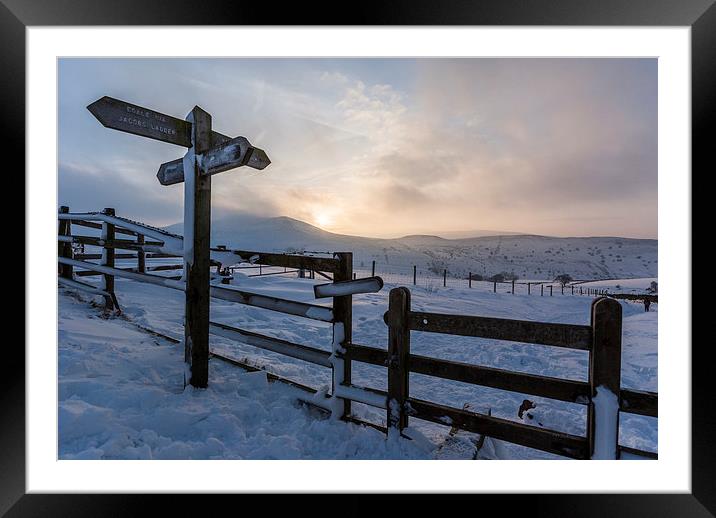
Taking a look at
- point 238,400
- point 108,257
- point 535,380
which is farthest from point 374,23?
point 108,257

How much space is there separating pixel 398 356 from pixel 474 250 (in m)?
38.4

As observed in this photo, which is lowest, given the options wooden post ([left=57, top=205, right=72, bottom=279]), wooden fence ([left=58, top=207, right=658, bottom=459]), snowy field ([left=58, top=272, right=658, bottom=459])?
snowy field ([left=58, top=272, right=658, bottom=459])

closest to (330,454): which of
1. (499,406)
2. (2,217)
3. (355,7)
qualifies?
(499,406)

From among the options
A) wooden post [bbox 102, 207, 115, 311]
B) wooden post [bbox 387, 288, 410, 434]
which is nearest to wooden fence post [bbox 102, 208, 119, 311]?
wooden post [bbox 102, 207, 115, 311]

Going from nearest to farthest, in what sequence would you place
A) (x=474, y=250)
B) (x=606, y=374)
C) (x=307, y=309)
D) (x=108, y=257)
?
1. (x=606, y=374)
2. (x=307, y=309)
3. (x=108, y=257)
4. (x=474, y=250)

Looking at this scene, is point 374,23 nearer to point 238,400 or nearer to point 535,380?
point 535,380

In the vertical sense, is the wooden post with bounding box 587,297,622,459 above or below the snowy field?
above

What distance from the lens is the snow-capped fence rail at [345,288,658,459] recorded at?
1737mm

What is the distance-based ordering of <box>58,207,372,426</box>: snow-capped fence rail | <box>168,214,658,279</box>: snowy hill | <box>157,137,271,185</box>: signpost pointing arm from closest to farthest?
<box>157,137,271,185</box>: signpost pointing arm → <box>58,207,372,426</box>: snow-capped fence rail → <box>168,214,658,279</box>: snowy hill

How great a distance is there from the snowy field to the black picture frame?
346 mm

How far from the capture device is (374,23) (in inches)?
69.9

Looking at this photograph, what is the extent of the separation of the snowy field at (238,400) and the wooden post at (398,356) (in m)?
0.18

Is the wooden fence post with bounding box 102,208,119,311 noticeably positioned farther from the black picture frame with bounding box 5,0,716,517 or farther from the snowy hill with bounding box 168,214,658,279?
the snowy hill with bounding box 168,214,658,279

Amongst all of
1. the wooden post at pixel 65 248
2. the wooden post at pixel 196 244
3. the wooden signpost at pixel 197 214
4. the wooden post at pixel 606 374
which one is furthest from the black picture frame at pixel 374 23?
the wooden post at pixel 65 248
